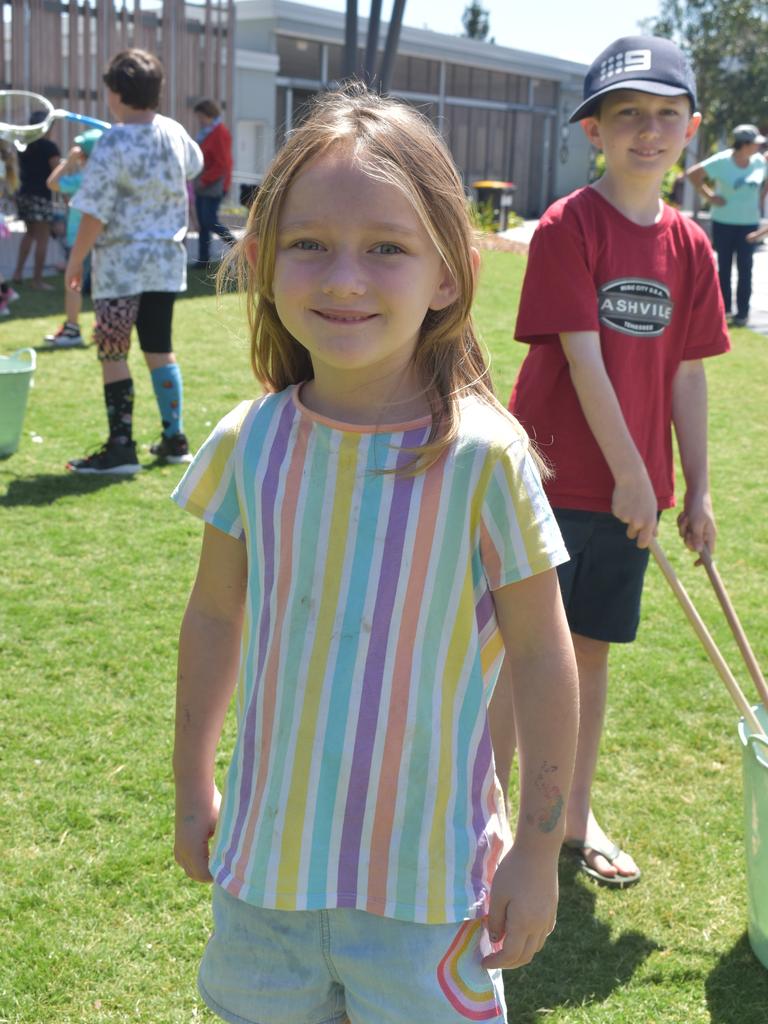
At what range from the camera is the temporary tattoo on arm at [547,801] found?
151 cm

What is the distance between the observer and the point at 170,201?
595cm

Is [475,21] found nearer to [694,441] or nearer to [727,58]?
[727,58]

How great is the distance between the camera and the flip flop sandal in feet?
9.52

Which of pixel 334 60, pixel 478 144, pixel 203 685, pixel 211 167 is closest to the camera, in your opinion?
pixel 203 685

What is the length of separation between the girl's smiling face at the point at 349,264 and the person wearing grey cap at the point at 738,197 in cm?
1174

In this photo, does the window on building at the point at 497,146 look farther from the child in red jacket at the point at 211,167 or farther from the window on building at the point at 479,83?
the child in red jacket at the point at 211,167

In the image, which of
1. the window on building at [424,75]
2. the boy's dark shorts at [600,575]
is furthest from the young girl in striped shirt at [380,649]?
the window on building at [424,75]

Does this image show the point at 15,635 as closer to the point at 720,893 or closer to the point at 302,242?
the point at 720,893

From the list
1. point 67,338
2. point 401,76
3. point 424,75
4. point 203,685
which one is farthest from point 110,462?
point 424,75

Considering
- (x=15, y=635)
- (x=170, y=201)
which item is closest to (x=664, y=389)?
(x=15, y=635)

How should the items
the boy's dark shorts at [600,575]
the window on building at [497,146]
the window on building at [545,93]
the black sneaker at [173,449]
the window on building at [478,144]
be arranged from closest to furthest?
the boy's dark shorts at [600,575], the black sneaker at [173,449], the window on building at [478,144], the window on building at [497,146], the window on building at [545,93]

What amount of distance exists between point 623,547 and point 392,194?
4.93 feet

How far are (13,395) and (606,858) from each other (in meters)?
4.30

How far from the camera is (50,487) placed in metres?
5.93
